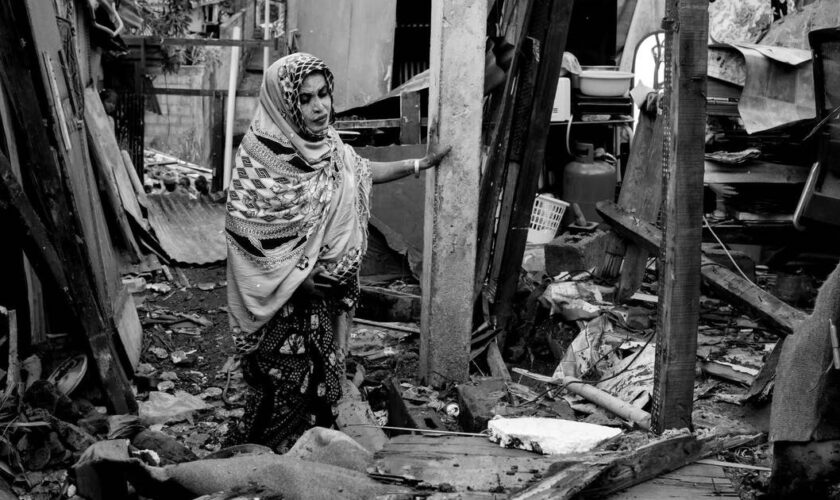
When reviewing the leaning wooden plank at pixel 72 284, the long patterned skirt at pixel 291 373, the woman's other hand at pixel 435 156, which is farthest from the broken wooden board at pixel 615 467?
the leaning wooden plank at pixel 72 284

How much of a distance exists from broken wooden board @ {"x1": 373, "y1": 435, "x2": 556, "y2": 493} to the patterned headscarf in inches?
69.4

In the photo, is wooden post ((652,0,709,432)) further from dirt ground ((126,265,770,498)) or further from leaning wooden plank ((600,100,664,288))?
leaning wooden plank ((600,100,664,288))

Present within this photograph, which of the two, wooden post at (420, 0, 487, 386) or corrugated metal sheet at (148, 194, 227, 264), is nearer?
wooden post at (420, 0, 487, 386)

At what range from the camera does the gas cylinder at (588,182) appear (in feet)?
30.9

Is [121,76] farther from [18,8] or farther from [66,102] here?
[18,8]

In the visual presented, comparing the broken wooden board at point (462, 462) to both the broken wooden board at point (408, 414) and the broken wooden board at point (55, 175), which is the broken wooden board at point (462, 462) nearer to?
the broken wooden board at point (408, 414)

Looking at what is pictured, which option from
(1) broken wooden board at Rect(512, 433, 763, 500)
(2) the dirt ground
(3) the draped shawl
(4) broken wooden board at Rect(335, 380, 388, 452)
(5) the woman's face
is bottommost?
(2) the dirt ground

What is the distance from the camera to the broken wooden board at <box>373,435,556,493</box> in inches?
102

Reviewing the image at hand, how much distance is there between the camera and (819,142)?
6211 mm

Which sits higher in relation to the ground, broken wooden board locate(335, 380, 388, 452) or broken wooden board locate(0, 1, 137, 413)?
broken wooden board locate(0, 1, 137, 413)

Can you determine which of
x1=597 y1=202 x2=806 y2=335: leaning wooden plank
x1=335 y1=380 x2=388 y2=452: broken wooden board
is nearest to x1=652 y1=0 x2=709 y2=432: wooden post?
x1=597 y1=202 x2=806 y2=335: leaning wooden plank

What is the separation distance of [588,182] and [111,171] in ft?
15.4

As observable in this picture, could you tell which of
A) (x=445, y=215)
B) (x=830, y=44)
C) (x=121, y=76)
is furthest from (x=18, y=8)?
(x=121, y=76)

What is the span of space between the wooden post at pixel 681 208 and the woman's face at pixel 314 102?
1.65 m
